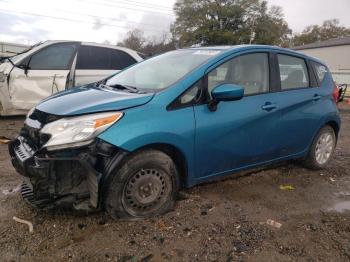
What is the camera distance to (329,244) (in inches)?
133

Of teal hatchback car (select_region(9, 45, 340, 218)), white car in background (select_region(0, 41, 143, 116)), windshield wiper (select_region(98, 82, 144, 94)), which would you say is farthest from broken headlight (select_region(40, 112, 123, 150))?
white car in background (select_region(0, 41, 143, 116))

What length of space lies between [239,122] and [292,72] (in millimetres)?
1361

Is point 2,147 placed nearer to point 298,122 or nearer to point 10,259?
point 10,259

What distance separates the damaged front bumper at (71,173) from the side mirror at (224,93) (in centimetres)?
109

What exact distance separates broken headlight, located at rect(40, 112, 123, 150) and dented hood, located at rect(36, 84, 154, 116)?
0.07 m

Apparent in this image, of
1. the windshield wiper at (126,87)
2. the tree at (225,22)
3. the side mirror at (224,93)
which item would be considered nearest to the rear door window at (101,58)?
the windshield wiper at (126,87)

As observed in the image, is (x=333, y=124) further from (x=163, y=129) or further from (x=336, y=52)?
(x=336, y=52)

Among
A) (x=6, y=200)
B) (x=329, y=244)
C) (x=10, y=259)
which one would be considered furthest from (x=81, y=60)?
(x=329, y=244)

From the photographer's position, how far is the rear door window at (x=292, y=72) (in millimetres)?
4766

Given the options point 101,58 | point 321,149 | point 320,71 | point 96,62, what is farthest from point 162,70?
point 101,58

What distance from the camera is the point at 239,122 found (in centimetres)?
410

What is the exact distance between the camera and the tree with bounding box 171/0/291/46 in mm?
54031

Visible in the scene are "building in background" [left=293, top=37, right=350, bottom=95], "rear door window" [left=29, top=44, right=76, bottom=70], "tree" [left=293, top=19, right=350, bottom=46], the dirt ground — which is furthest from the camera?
"tree" [left=293, top=19, right=350, bottom=46]

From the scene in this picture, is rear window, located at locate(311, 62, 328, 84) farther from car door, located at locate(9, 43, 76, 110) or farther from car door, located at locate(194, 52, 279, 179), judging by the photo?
car door, located at locate(9, 43, 76, 110)
